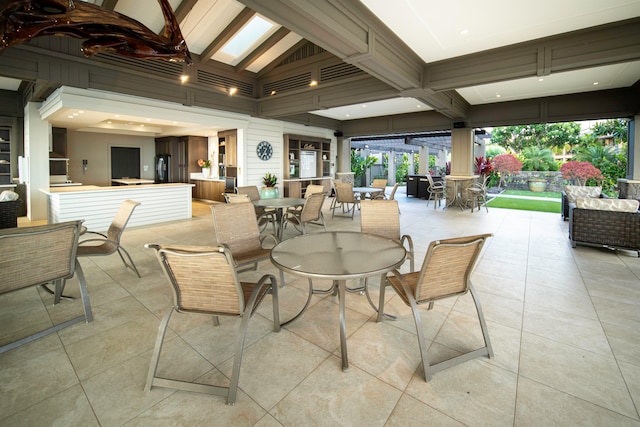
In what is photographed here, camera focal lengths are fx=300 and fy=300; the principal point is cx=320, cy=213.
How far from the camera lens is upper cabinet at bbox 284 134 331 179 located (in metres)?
9.31

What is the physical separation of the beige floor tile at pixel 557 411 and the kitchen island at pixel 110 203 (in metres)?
5.82

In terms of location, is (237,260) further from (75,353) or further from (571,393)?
(571,393)

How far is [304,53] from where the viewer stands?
21.1ft

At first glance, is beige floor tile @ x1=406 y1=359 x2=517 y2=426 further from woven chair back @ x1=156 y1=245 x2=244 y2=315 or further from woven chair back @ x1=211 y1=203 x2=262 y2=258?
woven chair back @ x1=211 y1=203 x2=262 y2=258

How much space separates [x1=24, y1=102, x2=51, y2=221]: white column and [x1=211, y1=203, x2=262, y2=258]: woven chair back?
19.5ft

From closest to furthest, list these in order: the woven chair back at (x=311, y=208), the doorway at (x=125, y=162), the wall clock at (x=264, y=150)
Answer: the woven chair back at (x=311, y=208), the wall clock at (x=264, y=150), the doorway at (x=125, y=162)

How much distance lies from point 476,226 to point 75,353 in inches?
261

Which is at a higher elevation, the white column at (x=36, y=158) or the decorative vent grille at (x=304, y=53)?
the decorative vent grille at (x=304, y=53)

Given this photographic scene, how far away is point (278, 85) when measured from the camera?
23.3ft

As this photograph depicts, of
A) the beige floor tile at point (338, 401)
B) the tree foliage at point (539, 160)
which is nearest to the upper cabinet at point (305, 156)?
the beige floor tile at point (338, 401)

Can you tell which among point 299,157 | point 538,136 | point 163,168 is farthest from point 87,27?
point 538,136

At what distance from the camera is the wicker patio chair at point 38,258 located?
6.63 ft

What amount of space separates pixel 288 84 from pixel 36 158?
566 centimetres

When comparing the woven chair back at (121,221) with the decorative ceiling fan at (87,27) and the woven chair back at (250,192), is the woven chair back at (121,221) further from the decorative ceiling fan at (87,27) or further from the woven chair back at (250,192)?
the woven chair back at (250,192)
